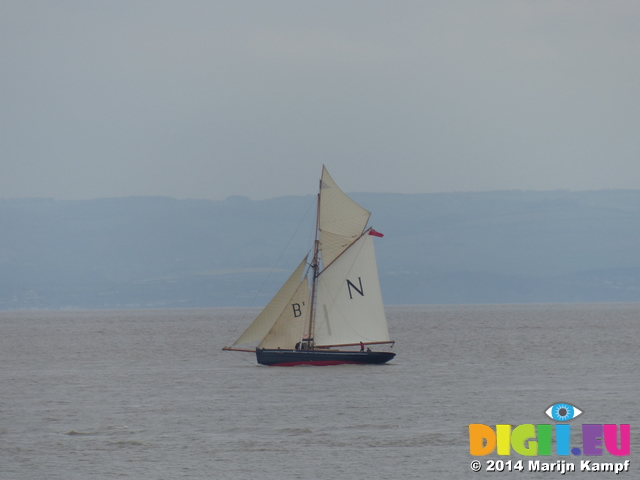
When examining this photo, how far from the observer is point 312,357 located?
65.8 meters

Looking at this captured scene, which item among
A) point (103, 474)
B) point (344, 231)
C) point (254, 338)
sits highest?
point (344, 231)

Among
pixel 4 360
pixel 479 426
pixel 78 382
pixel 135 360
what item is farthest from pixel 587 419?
pixel 4 360

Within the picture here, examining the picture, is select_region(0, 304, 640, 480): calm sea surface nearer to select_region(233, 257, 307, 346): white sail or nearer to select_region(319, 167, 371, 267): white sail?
select_region(233, 257, 307, 346): white sail

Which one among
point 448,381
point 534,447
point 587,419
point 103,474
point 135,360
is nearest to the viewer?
point 103,474

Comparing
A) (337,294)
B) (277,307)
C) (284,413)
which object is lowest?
(284,413)

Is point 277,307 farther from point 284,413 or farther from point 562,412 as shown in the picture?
Result: point 562,412

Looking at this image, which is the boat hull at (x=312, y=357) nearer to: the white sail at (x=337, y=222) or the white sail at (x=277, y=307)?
the white sail at (x=277, y=307)

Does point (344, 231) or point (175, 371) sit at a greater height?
point (344, 231)

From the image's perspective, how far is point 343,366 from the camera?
68.1 meters

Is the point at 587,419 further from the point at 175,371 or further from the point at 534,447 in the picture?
the point at 175,371

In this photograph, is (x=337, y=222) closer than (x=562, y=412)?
No

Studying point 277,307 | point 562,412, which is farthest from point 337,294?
point 562,412

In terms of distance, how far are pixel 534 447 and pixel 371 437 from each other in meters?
6.72

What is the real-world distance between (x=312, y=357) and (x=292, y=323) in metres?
2.76
